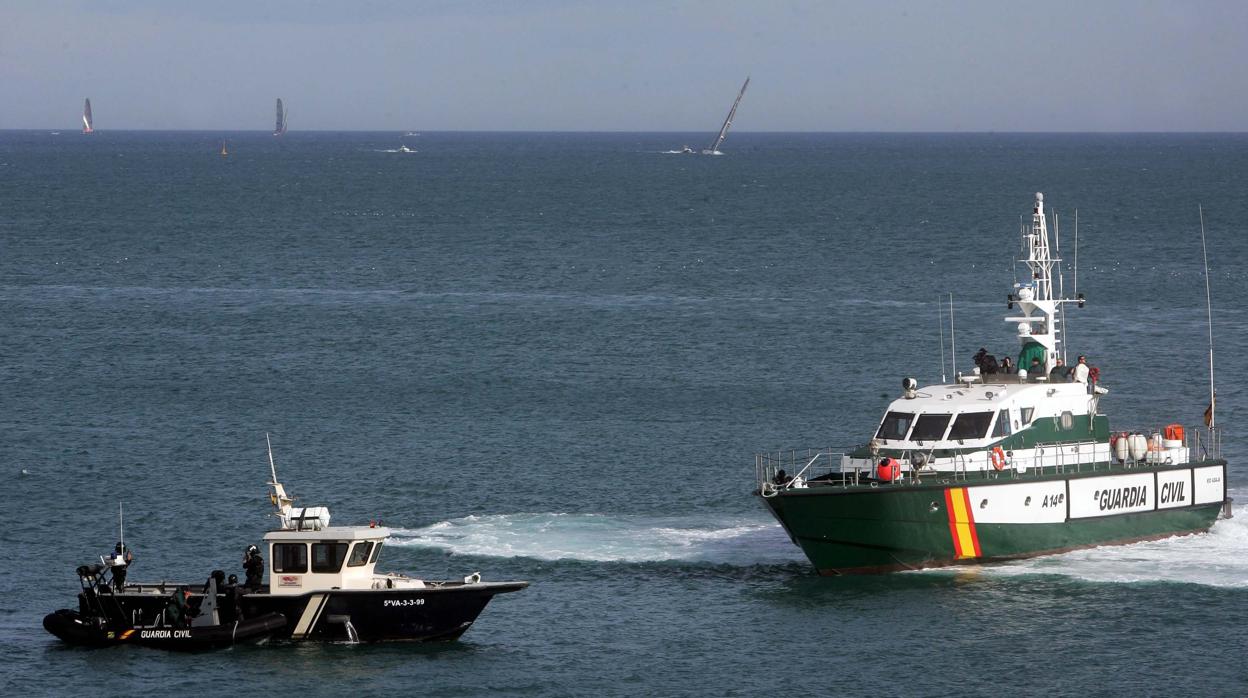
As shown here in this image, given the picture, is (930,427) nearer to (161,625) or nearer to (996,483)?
(996,483)

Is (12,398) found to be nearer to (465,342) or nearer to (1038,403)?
(465,342)

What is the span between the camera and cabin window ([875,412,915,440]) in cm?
4859

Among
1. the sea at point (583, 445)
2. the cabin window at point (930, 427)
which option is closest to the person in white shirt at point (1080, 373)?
the cabin window at point (930, 427)

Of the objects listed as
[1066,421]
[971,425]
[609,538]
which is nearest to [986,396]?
[971,425]

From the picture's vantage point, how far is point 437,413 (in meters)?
73.6

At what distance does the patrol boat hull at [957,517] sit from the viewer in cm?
4638

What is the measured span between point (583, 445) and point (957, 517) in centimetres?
2174

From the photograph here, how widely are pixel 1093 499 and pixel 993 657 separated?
931cm

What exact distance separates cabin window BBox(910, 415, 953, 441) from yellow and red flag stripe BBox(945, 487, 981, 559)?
2217 millimetres

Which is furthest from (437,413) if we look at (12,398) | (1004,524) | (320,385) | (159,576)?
(1004,524)

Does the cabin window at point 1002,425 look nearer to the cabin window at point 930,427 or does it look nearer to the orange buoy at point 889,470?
the cabin window at point 930,427

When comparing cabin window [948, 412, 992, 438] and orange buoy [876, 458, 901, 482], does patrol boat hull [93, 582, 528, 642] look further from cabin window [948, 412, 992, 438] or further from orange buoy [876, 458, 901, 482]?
Answer: cabin window [948, 412, 992, 438]

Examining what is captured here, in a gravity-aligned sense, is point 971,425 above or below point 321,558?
above

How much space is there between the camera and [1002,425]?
48.8 m
